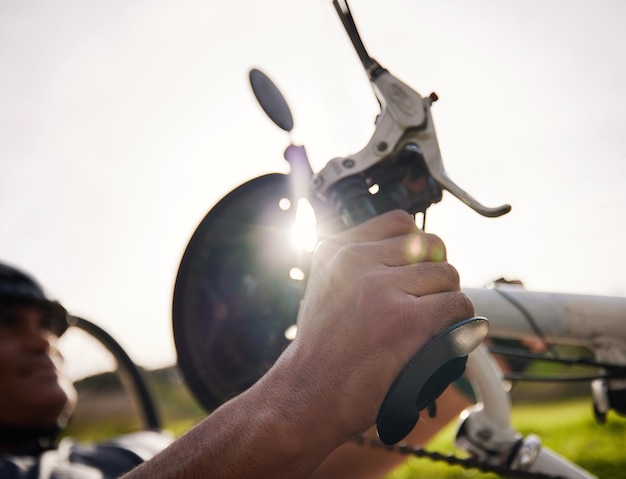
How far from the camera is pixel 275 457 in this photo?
31.6 inches

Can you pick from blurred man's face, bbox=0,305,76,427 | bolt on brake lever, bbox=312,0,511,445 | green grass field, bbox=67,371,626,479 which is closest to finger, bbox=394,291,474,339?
bolt on brake lever, bbox=312,0,511,445

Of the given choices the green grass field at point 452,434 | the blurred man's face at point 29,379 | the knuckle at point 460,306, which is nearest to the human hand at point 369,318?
the knuckle at point 460,306

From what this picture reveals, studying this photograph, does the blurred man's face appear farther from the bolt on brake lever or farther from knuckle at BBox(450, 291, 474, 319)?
knuckle at BBox(450, 291, 474, 319)

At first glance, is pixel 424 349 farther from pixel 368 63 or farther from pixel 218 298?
pixel 218 298

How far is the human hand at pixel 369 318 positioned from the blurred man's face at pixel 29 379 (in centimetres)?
221

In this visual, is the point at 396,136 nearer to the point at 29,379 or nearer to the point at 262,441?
the point at 262,441

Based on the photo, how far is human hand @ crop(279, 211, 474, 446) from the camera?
0.75 metres

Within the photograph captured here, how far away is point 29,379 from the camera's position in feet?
7.90

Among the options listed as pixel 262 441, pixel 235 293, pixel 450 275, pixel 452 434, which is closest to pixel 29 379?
pixel 235 293

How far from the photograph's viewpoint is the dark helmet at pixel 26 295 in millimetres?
2908

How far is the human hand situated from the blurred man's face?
2.21 metres

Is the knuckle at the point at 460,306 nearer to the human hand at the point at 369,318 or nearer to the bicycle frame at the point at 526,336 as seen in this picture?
the human hand at the point at 369,318

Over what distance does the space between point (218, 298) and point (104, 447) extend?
1.42 metres

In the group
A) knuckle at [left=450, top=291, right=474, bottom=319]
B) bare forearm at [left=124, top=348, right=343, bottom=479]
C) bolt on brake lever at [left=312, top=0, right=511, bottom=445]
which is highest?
bolt on brake lever at [left=312, top=0, right=511, bottom=445]
